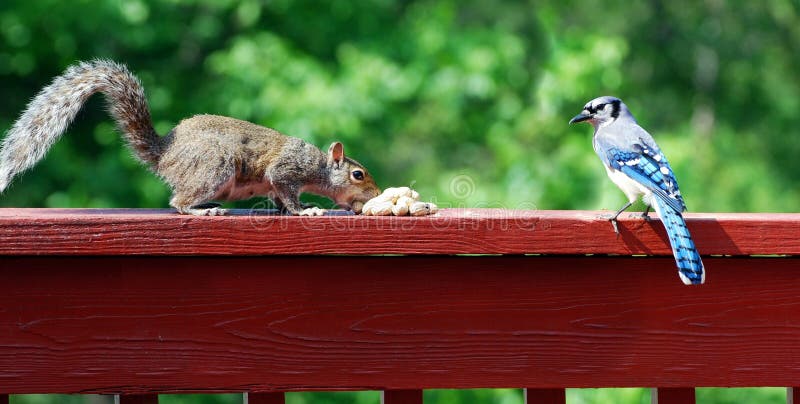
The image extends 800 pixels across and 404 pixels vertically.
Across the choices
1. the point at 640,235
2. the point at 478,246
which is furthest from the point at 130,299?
the point at 640,235

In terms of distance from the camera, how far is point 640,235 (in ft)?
4.49

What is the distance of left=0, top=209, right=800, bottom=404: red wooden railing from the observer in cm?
128

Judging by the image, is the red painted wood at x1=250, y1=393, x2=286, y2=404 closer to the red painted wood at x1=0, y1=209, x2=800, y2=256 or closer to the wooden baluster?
the wooden baluster

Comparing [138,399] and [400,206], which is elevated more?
[400,206]

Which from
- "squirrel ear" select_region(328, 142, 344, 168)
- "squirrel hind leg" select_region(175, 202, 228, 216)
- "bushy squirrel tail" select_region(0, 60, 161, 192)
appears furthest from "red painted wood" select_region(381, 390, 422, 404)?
"squirrel ear" select_region(328, 142, 344, 168)

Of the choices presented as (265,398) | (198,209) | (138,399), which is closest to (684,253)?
(265,398)

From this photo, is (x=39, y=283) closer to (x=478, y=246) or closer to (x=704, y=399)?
(x=478, y=246)

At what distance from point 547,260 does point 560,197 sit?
4824mm

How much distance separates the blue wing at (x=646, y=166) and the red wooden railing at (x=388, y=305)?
33 centimetres

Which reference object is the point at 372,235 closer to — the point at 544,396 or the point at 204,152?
the point at 544,396

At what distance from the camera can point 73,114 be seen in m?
1.67

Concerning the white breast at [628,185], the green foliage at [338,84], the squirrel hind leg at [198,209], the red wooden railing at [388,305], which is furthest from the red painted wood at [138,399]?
the green foliage at [338,84]

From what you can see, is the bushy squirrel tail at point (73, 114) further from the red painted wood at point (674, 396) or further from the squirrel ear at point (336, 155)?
the red painted wood at point (674, 396)

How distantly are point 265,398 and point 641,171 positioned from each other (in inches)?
37.7
